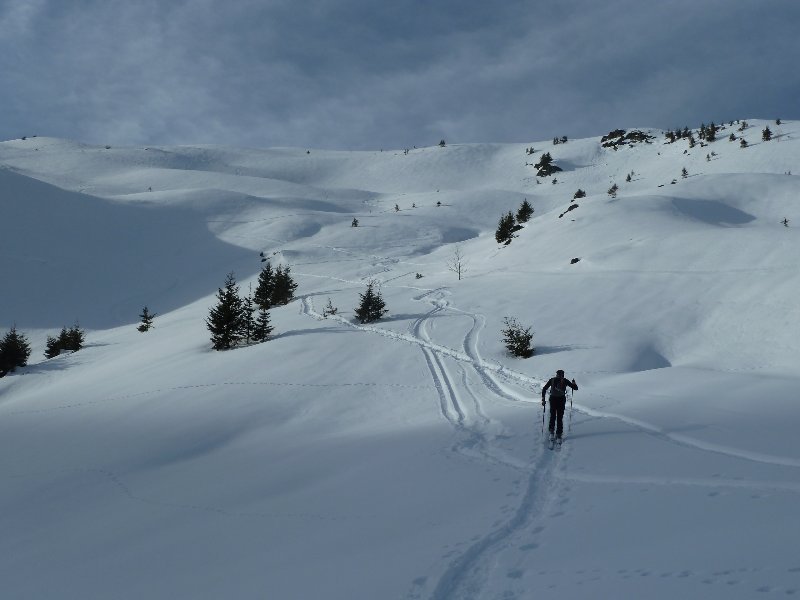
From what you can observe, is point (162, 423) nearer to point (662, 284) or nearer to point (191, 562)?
point (191, 562)

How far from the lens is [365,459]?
9188 mm

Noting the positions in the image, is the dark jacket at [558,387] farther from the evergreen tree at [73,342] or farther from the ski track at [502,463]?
the evergreen tree at [73,342]

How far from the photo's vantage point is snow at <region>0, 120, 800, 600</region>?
5.18m

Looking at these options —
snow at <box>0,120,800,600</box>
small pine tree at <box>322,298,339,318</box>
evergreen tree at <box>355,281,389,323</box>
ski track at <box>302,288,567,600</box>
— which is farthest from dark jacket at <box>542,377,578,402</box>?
small pine tree at <box>322,298,339,318</box>

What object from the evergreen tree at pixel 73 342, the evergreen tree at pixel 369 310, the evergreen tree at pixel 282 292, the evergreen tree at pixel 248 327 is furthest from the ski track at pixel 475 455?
the evergreen tree at pixel 73 342

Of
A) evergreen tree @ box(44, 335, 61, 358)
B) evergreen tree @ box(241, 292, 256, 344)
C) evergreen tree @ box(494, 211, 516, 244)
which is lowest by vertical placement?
evergreen tree @ box(44, 335, 61, 358)

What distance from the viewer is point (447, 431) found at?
35.9ft

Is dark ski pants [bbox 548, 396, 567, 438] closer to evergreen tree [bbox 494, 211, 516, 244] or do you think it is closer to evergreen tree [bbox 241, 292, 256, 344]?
evergreen tree [bbox 241, 292, 256, 344]

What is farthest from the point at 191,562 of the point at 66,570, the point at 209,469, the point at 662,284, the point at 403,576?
the point at 662,284

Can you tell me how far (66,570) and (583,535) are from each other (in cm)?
583

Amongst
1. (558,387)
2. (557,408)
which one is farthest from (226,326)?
(557,408)

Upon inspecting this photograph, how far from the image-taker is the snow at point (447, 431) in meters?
5.18

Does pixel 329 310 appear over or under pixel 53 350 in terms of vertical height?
over

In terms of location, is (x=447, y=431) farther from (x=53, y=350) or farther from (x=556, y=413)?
(x=53, y=350)
